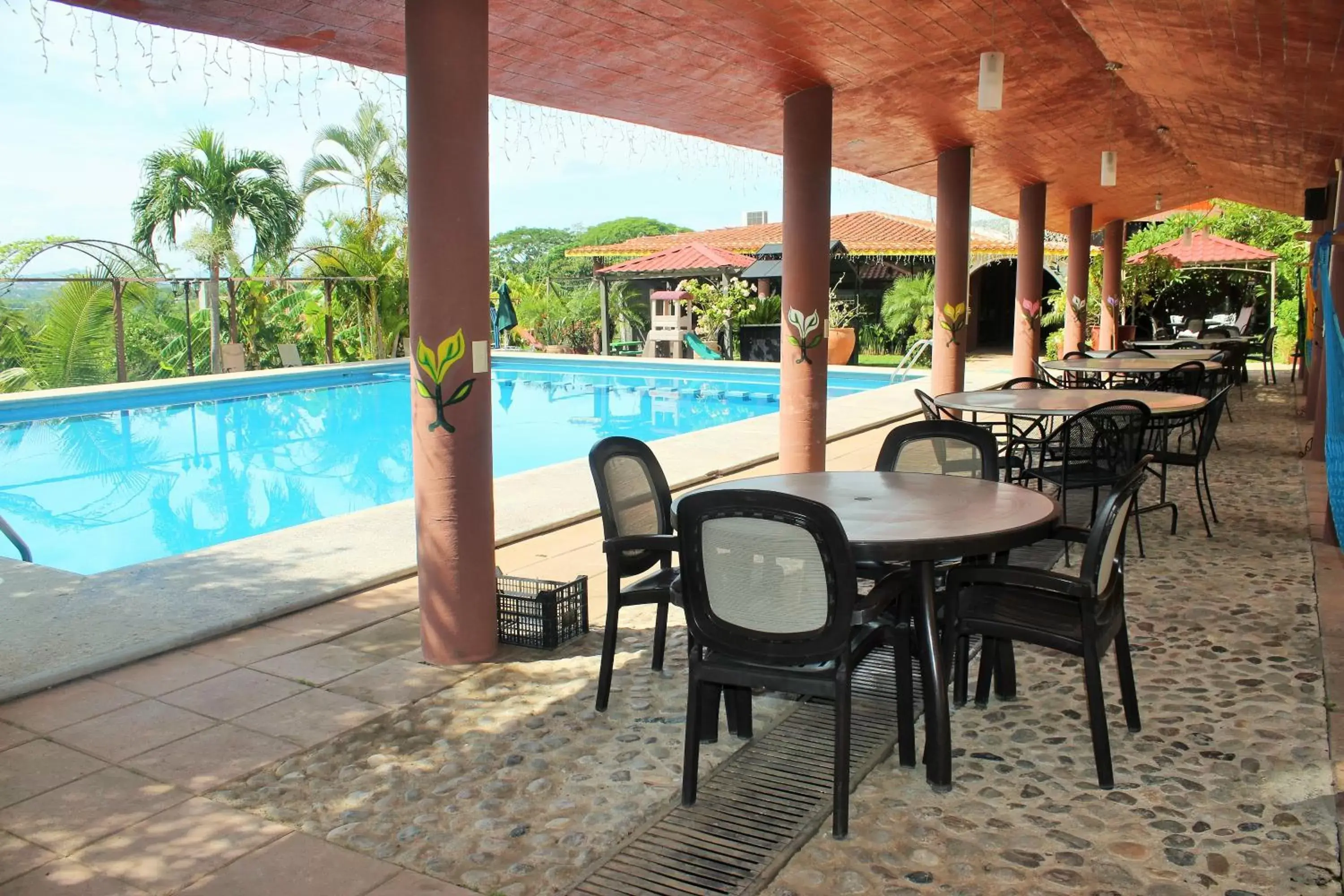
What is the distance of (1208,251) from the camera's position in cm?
1692

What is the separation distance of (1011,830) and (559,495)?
184 inches

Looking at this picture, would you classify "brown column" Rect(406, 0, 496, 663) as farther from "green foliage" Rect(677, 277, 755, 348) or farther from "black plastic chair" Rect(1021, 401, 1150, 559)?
"green foliage" Rect(677, 277, 755, 348)

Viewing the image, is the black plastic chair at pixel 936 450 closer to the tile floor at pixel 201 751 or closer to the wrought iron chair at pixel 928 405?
the tile floor at pixel 201 751

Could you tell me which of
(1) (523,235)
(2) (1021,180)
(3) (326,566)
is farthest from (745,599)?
(1) (523,235)

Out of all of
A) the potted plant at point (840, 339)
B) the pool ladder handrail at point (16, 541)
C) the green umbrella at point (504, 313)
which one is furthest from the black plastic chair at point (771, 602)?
the green umbrella at point (504, 313)

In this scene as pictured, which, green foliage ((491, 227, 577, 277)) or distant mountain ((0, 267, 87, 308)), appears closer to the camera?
distant mountain ((0, 267, 87, 308))

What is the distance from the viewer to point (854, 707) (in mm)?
3604

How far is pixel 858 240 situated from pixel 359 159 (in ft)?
38.0

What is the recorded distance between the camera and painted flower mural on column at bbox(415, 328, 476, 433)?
13.0ft

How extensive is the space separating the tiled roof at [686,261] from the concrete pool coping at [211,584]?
1409 centimetres

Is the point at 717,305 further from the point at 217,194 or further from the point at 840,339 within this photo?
the point at 217,194

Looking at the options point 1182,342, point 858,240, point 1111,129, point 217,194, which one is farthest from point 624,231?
point 1111,129

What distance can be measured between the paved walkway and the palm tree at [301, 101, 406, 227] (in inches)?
858

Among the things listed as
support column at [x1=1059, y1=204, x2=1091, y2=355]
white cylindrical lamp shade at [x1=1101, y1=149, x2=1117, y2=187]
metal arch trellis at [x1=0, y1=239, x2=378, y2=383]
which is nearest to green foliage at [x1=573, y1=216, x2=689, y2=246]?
metal arch trellis at [x1=0, y1=239, x2=378, y2=383]
